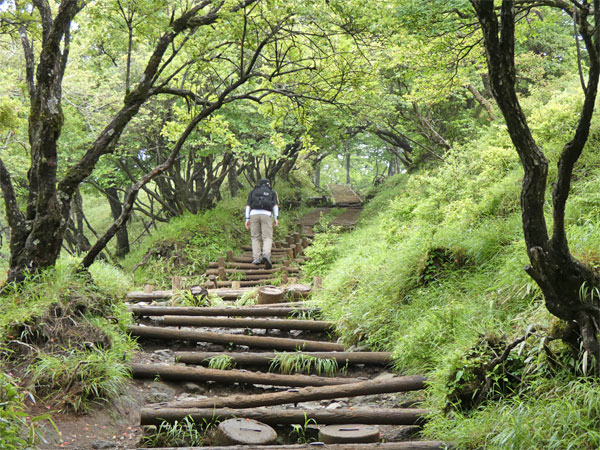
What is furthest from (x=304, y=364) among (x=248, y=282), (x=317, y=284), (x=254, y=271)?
(x=254, y=271)

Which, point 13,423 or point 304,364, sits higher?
point 13,423

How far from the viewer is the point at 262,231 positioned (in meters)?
14.4

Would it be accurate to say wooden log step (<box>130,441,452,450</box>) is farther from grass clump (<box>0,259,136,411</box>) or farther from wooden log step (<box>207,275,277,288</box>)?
wooden log step (<box>207,275,277,288</box>)

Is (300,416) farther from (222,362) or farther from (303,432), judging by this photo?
(222,362)

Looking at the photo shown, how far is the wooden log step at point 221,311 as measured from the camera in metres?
7.87

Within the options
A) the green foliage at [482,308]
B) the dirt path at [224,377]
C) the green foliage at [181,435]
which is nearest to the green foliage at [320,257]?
the green foliage at [482,308]

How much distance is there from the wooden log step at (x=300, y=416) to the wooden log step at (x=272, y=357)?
1.35 m

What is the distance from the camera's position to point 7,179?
6371 millimetres

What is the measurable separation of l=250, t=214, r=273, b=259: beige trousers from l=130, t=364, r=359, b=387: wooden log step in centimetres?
843

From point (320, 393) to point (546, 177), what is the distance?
9.49 feet

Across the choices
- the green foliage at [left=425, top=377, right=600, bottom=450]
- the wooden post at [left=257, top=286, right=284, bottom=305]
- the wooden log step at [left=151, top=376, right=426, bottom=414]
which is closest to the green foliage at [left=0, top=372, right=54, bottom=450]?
the wooden log step at [left=151, top=376, right=426, bottom=414]

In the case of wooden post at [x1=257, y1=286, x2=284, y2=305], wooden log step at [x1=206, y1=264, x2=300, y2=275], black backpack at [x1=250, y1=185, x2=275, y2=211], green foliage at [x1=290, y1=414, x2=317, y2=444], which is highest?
black backpack at [x1=250, y1=185, x2=275, y2=211]

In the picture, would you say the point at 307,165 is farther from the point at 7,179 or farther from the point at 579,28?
the point at 579,28

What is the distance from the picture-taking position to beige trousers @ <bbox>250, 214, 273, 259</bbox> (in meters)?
14.1
